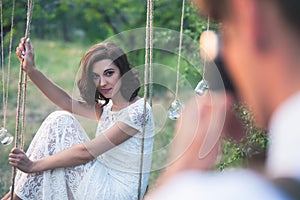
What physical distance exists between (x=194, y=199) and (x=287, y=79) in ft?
0.30

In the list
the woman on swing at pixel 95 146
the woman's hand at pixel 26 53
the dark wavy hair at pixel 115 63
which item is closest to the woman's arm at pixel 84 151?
the woman on swing at pixel 95 146

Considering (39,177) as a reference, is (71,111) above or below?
above

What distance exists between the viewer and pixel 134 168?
2.96 m

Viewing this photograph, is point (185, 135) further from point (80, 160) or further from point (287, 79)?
point (80, 160)

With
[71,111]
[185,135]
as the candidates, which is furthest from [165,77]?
[185,135]

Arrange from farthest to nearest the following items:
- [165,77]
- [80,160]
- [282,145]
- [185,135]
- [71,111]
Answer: [165,77]
[71,111]
[80,160]
[185,135]
[282,145]

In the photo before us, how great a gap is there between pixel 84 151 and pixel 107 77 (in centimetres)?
30

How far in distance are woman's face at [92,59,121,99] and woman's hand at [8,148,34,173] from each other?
40 centimetres

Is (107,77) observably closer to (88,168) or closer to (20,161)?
(88,168)

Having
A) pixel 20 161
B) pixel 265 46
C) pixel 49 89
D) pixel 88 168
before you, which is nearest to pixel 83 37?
pixel 49 89

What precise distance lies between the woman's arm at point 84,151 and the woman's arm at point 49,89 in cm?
23

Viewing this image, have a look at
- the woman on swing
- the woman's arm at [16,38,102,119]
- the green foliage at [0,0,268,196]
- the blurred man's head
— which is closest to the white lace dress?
the woman on swing

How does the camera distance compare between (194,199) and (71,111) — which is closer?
(194,199)

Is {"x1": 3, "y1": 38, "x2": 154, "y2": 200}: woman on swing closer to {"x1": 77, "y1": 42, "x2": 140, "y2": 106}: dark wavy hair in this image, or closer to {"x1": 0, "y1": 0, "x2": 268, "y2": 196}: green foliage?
{"x1": 77, "y1": 42, "x2": 140, "y2": 106}: dark wavy hair
